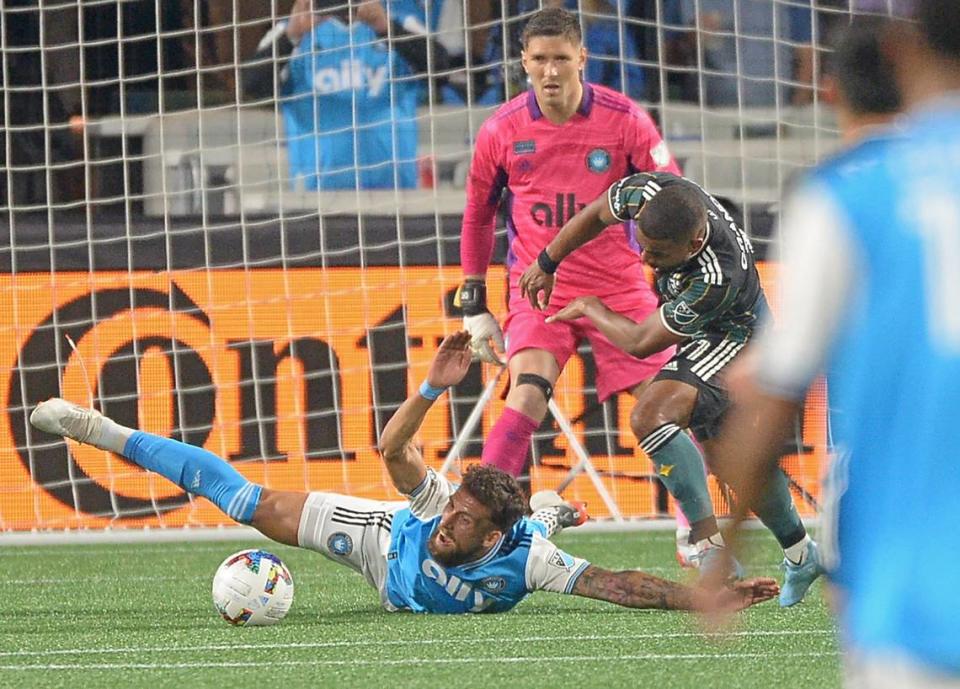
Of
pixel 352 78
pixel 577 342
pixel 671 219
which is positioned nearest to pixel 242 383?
pixel 352 78

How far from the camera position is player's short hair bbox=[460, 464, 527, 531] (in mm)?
5512

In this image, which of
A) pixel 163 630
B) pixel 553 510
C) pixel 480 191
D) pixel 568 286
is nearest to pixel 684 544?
pixel 553 510

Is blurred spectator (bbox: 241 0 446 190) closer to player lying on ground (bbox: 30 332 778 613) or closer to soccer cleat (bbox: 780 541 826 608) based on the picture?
player lying on ground (bbox: 30 332 778 613)

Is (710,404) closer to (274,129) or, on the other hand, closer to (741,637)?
(741,637)

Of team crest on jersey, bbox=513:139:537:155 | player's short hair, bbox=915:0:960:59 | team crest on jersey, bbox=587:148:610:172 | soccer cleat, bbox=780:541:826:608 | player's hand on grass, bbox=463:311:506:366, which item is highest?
player's short hair, bbox=915:0:960:59

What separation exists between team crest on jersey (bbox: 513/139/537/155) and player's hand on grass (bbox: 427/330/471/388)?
66.9 inches

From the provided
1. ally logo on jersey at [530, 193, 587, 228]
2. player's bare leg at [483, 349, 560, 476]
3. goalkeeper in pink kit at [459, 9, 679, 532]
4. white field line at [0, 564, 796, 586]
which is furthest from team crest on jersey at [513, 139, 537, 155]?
white field line at [0, 564, 796, 586]

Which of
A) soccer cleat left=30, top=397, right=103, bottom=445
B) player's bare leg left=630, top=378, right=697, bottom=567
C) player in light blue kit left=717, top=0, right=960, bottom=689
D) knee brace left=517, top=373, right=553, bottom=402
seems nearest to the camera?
player in light blue kit left=717, top=0, right=960, bottom=689

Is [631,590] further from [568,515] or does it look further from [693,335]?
[568,515]

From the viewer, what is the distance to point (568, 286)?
295 inches

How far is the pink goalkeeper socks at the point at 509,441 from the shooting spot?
6914 millimetres

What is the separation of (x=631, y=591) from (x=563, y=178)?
7.72ft

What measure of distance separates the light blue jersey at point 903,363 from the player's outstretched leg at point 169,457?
4.28 metres

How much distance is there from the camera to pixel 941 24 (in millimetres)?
1803
